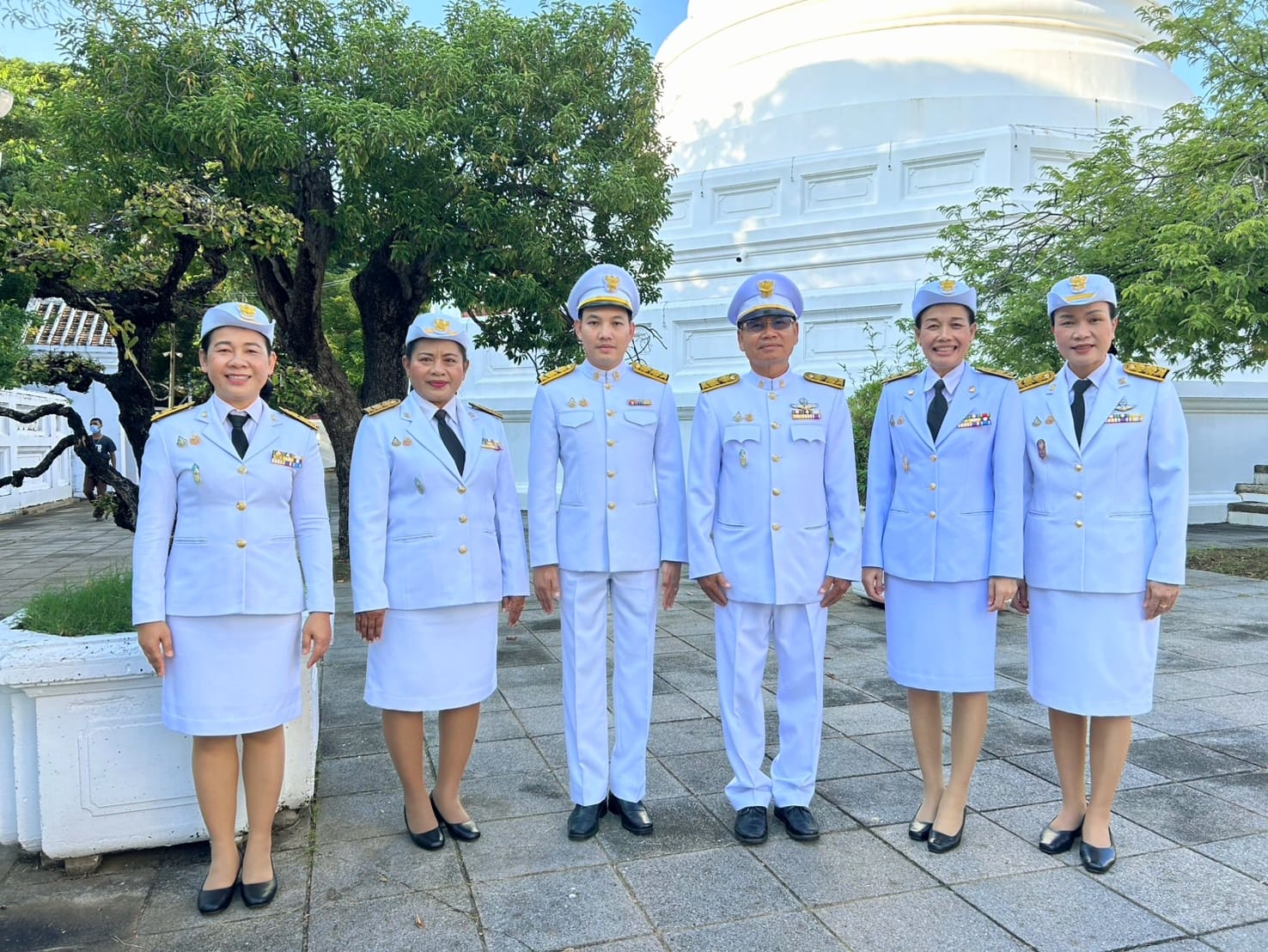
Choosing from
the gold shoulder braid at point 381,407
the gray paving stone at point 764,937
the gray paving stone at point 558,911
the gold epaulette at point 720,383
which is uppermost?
the gold epaulette at point 720,383

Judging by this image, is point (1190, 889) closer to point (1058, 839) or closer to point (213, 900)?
point (1058, 839)

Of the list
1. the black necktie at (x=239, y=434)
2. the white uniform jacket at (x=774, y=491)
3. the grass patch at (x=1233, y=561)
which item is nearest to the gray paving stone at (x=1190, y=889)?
the white uniform jacket at (x=774, y=491)

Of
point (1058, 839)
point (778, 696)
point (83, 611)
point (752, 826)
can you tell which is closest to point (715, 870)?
point (752, 826)

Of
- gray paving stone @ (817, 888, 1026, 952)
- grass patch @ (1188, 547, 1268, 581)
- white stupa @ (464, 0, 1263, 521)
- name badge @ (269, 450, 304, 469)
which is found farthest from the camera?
white stupa @ (464, 0, 1263, 521)

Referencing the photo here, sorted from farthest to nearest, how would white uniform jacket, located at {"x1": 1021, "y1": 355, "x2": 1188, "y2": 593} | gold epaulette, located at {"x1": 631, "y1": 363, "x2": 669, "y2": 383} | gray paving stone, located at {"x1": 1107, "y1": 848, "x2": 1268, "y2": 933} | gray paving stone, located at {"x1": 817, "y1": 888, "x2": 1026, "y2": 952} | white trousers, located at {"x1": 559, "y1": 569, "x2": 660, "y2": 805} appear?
1. gold epaulette, located at {"x1": 631, "y1": 363, "x2": 669, "y2": 383}
2. white trousers, located at {"x1": 559, "y1": 569, "x2": 660, "y2": 805}
3. white uniform jacket, located at {"x1": 1021, "y1": 355, "x2": 1188, "y2": 593}
4. gray paving stone, located at {"x1": 1107, "y1": 848, "x2": 1268, "y2": 933}
5. gray paving stone, located at {"x1": 817, "y1": 888, "x2": 1026, "y2": 952}

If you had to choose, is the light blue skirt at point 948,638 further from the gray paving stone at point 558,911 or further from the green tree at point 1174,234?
the green tree at point 1174,234

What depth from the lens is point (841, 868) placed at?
116 inches

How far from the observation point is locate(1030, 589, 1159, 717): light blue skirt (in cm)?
295

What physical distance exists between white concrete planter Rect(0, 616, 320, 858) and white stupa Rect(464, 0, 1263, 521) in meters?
9.47

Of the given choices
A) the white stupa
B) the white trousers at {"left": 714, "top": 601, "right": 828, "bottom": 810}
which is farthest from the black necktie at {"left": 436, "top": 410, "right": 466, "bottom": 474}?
the white stupa

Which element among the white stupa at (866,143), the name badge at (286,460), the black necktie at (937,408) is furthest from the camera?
the white stupa at (866,143)

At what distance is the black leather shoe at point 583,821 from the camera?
3166 mm

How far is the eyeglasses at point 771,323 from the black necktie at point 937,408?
0.55 metres

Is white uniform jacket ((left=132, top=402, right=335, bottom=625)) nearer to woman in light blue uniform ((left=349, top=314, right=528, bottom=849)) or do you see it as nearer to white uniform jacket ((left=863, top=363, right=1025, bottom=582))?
woman in light blue uniform ((left=349, top=314, right=528, bottom=849))
